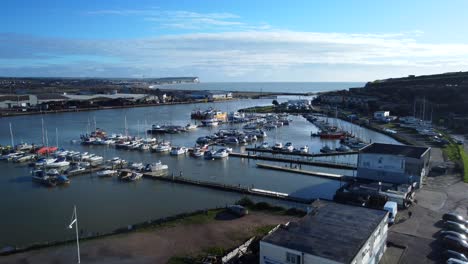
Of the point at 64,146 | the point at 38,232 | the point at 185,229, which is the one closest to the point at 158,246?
the point at 185,229

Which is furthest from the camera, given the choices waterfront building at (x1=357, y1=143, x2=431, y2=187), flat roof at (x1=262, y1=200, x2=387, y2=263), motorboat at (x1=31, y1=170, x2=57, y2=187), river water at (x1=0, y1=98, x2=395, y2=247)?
motorboat at (x1=31, y1=170, x2=57, y2=187)

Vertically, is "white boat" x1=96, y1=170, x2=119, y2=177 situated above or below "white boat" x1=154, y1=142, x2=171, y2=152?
below

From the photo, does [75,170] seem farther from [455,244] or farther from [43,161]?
[455,244]

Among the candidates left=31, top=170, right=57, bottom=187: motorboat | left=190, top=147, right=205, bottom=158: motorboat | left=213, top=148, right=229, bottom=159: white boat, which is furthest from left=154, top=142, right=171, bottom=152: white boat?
left=31, top=170, right=57, bottom=187: motorboat

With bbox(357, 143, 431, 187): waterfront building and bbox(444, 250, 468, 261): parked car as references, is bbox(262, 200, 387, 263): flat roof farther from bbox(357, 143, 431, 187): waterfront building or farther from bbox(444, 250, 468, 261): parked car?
bbox(357, 143, 431, 187): waterfront building

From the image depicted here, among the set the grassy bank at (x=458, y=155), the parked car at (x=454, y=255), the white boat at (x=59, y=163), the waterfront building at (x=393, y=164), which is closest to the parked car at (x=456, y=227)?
the parked car at (x=454, y=255)

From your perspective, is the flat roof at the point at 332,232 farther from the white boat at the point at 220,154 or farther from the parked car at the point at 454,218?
the white boat at the point at 220,154
